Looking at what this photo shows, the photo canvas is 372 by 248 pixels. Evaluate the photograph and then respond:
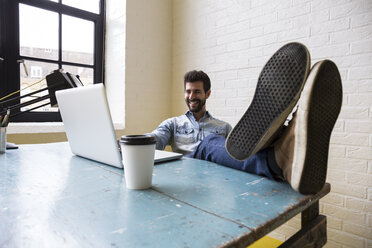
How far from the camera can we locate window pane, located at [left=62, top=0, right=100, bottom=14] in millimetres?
2428

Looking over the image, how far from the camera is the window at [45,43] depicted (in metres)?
2.13

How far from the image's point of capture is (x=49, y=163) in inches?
37.0

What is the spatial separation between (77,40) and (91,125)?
6.48 feet

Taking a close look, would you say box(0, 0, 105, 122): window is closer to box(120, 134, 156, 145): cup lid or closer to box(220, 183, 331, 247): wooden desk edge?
box(120, 134, 156, 145): cup lid

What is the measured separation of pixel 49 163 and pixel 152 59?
1.91 m

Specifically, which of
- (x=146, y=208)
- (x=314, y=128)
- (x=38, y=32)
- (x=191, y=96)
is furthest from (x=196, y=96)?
(x=38, y=32)

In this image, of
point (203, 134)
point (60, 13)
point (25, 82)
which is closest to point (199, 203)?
point (203, 134)

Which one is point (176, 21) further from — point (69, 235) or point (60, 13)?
point (69, 235)

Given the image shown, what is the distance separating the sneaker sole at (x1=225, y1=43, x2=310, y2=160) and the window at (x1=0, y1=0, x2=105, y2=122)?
1.88 metres

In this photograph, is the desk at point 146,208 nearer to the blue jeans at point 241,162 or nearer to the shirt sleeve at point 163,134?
the blue jeans at point 241,162

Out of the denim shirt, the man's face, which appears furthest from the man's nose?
the denim shirt

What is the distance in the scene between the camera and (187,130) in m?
1.74

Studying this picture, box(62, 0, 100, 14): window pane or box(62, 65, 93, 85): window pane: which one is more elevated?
box(62, 0, 100, 14): window pane

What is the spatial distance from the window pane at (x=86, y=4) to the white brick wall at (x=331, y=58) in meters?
1.13
